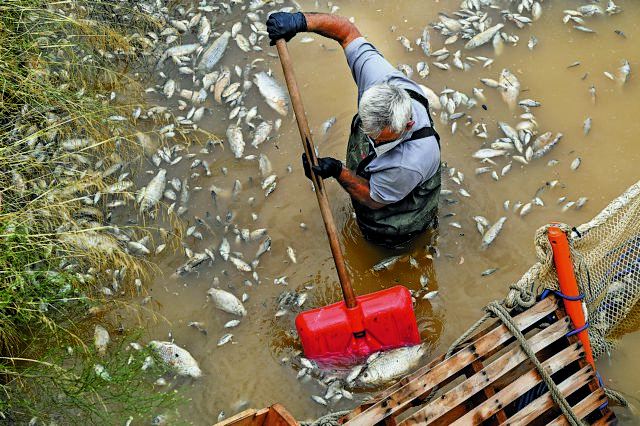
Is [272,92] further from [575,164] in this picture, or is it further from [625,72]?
[625,72]

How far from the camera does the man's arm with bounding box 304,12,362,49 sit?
3.80 metres

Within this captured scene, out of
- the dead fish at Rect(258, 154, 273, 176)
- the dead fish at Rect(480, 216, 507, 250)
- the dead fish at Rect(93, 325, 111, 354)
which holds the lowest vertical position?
the dead fish at Rect(93, 325, 111, 354)

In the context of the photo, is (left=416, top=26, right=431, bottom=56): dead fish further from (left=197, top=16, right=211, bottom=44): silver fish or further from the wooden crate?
the wooden crate

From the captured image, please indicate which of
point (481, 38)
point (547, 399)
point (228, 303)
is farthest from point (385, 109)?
Answer: point (481, 38)

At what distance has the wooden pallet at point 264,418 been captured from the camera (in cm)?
294

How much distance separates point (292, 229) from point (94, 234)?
4.19 ft

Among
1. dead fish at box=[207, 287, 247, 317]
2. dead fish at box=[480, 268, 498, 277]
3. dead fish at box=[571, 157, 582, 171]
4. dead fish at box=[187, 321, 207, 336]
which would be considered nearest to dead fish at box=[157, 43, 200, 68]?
dead fish at box=[207, 287, 247, 317]

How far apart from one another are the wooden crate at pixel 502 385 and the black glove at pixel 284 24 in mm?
1877

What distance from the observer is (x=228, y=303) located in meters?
4.22

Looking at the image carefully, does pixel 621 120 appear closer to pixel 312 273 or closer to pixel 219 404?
pixel 312 273

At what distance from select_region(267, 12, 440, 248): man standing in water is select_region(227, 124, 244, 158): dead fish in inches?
42.4

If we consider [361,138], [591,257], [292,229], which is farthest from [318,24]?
[591,257]

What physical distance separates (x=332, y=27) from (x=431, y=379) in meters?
2.01

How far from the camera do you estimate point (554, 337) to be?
322 centimetres
